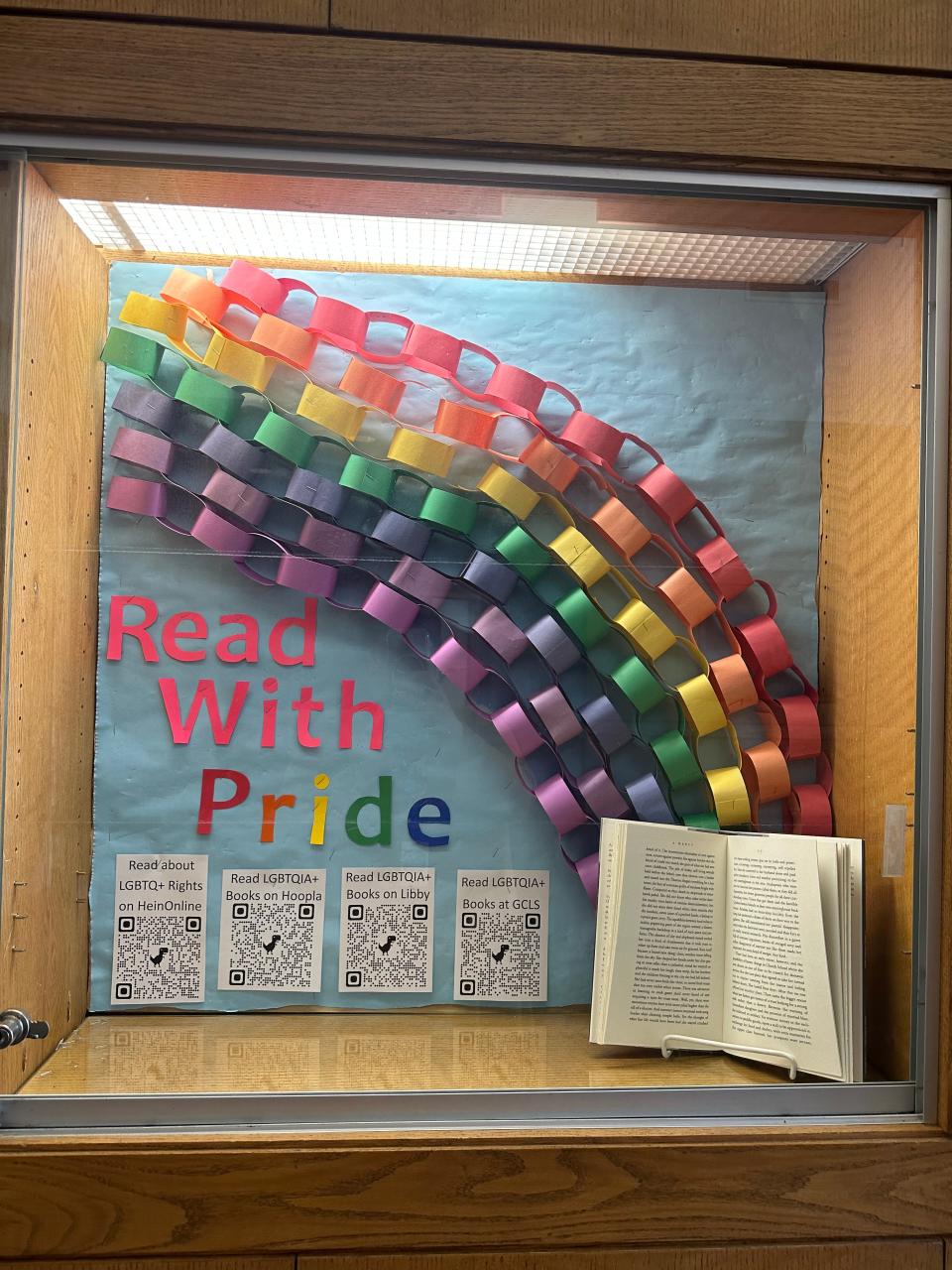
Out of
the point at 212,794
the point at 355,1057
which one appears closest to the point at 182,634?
the point at 212,794

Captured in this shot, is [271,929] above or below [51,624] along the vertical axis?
below

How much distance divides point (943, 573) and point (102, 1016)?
103cm

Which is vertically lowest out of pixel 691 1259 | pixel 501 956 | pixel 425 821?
pixel 691 1259

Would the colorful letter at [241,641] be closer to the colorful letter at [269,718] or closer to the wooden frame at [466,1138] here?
the colorful letter at [269,718]

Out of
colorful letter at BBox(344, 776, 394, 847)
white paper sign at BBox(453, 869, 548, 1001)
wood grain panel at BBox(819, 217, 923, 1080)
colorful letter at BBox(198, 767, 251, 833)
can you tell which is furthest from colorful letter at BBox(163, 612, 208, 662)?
wood grain panel at BBox(819, 217, 923, 1080)

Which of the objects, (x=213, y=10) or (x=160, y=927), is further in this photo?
(x=160, y=927)

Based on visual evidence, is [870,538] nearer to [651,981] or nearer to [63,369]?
[651,981]

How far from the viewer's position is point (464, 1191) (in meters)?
1.05

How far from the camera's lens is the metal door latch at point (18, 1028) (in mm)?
1056

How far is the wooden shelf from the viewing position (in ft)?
3.59

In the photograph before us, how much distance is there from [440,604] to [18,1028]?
614 mm

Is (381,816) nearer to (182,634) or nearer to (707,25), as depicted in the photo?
(182,634)

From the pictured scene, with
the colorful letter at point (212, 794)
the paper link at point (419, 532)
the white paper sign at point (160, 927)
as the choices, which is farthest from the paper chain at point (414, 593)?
the white paper sign at point (160, 927)

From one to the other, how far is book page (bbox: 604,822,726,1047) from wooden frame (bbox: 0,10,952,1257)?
0.41ft
